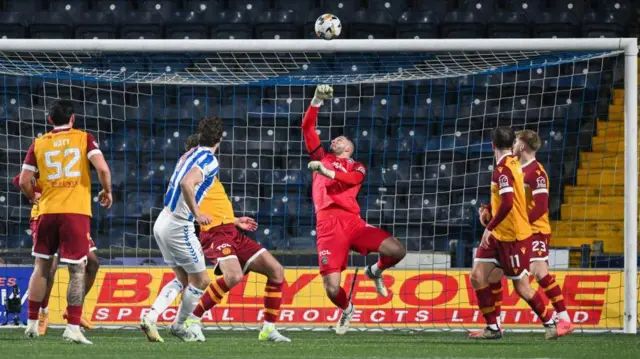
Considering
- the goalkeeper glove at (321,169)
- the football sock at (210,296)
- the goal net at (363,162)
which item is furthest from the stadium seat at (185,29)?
the football sock at (210,296)

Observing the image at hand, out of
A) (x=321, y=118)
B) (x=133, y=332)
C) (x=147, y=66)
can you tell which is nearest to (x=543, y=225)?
(x=133, y=332)

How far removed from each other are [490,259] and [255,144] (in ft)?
18.9

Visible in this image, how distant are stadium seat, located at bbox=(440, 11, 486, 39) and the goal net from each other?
3.32ft

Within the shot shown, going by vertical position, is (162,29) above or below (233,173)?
above

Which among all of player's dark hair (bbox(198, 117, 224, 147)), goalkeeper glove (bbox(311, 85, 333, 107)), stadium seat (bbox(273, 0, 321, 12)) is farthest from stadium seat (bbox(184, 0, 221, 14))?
player's dark hair (bbox(198, 117, 224, 147))

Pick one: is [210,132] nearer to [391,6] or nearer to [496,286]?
[496,286]

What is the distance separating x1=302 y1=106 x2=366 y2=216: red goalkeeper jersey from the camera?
11.3 meters

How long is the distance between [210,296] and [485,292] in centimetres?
237

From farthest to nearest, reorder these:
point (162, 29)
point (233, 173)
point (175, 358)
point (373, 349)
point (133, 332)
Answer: point (162, 29), point (233, 173), point (133, 332), point (373, 349), point (175, 358)

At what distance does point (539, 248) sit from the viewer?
1077 centimetres

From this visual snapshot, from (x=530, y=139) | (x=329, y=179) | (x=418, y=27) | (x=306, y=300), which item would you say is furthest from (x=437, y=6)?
(x=530, y=139)

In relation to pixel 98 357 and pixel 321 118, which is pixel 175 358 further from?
pixel 321 118

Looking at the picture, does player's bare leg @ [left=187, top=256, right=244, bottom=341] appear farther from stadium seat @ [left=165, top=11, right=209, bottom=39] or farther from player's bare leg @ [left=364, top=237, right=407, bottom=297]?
stadium seat @ [left=165, top=11, right=209, bottom=39]

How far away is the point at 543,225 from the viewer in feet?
35.4
